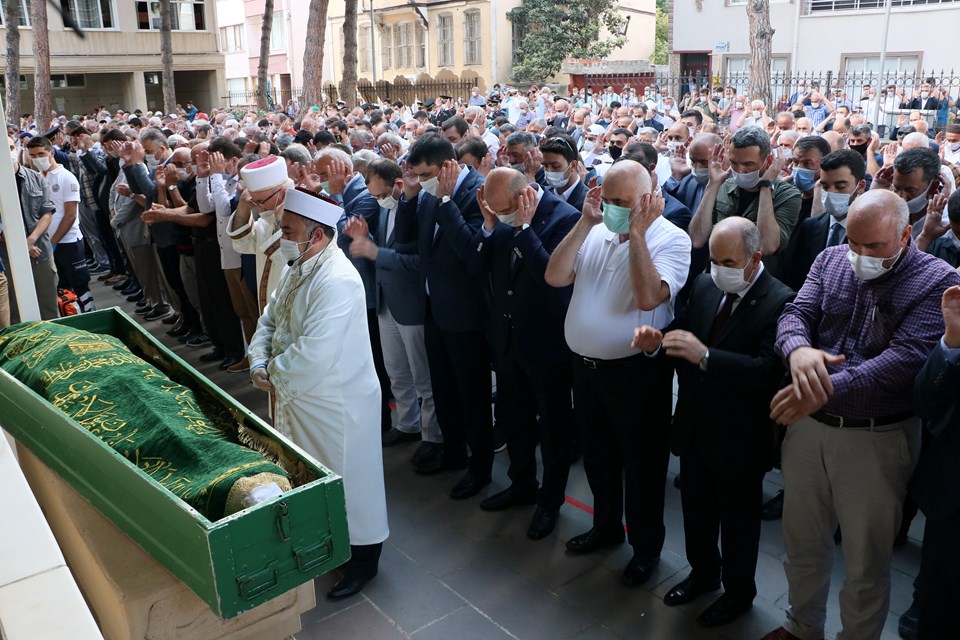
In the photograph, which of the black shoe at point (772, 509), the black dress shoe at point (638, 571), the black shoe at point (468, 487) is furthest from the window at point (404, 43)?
the black dress shoe at point (638, 571)

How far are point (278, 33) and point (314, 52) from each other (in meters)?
26.1

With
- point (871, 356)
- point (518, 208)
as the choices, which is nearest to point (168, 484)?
point (518, 208)

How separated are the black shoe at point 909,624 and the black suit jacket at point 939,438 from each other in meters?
0.89

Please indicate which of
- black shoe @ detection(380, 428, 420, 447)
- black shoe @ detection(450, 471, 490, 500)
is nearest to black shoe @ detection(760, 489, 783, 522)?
black shoe @ detection(450, 471, 490, 500)

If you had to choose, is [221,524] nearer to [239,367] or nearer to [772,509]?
[772,509]

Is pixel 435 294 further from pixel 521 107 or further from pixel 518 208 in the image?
pixel 521 107

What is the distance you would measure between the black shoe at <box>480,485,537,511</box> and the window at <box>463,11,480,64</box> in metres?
36.0

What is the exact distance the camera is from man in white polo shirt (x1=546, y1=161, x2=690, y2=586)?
3.76 metres

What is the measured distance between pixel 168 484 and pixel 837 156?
12.8 feet

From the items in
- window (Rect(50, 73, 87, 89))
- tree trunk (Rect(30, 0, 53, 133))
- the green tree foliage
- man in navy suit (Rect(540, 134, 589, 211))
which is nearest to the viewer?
man in navy suit (Rect(540, 134, 589, 211))

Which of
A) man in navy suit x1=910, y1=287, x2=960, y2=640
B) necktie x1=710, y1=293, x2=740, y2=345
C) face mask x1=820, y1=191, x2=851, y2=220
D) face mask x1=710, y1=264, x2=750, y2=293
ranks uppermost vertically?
face mask x1=820, y1=191, x2=851, y2=220

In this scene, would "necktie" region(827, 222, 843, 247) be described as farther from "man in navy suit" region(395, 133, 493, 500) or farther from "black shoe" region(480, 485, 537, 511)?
"black shoe" region(480, 485, 537, 511)

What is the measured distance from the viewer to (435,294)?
504cm

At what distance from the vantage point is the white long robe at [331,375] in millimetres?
3807
